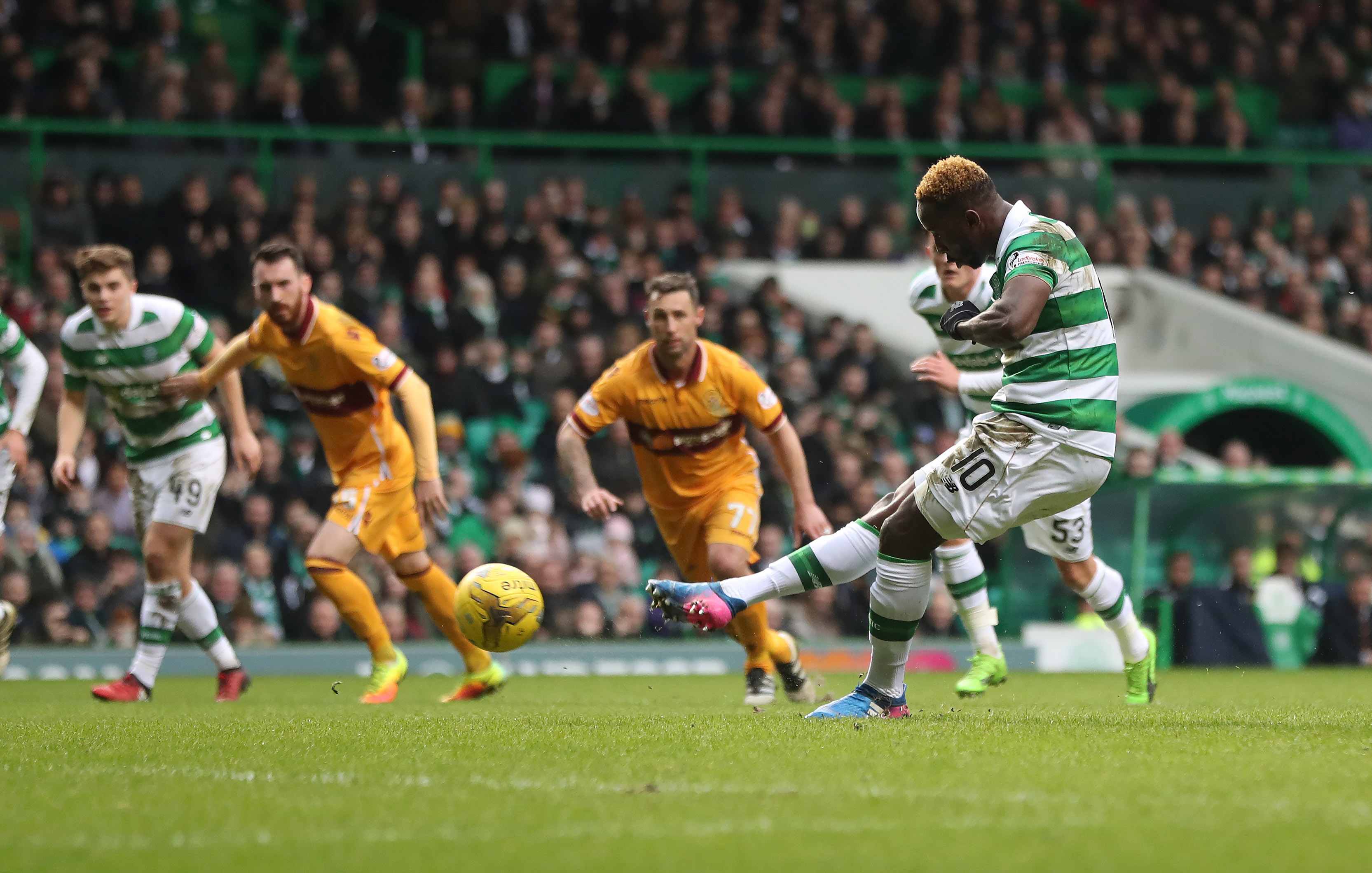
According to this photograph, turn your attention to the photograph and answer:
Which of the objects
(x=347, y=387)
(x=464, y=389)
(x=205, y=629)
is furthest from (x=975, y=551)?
(x=464, y=389)

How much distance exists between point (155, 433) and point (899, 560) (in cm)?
535

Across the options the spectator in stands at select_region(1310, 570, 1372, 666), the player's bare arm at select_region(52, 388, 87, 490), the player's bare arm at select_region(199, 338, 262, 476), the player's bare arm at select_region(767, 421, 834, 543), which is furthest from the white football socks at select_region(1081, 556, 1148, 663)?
the spectator in stands at select_region(1310, 570, 1372, 666)

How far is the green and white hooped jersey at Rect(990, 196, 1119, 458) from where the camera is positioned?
6512mm

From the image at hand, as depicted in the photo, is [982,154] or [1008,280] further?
[982,154]

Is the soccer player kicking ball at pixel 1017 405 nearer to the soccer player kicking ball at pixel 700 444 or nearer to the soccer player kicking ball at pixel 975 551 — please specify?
the soccer player kicking ball at pixel 975 551

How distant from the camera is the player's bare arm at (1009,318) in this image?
616 centimetres

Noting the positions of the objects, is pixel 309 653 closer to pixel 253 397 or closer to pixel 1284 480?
pixel 253 397

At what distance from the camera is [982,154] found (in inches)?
820

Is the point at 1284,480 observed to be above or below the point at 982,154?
below

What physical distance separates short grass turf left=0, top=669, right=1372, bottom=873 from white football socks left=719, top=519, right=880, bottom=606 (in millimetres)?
564

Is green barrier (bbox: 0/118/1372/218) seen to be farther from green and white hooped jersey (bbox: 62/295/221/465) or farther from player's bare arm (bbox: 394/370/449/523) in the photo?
player's bare arm (bbox: 394/370/449/523)

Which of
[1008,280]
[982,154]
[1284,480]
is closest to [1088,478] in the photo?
[1008,280]

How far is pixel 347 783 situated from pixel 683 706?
4.05 metres

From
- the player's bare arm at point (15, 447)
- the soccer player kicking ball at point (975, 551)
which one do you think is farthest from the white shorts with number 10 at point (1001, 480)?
the player's bare arm at point (15, 447)
